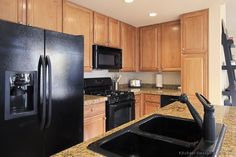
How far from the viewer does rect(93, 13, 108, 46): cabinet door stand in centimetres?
298

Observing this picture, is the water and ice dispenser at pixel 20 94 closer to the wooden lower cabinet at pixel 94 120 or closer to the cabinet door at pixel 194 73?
the wooden lower cabinet at pixel 94 120

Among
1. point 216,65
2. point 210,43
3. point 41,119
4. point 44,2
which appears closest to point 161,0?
point 210,43

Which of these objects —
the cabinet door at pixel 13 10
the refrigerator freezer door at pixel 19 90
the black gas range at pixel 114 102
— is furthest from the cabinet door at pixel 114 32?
the refrigerator freezer door at pixel 19 90

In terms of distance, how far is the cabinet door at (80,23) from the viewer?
2520mm

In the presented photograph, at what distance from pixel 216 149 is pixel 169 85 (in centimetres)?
325

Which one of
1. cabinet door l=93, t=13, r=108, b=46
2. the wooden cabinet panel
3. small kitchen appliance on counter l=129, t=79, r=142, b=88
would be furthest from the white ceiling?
the wooden cabinet panel

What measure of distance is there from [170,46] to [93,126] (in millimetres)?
2219

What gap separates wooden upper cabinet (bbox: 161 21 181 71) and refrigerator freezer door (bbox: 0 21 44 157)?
262 cm

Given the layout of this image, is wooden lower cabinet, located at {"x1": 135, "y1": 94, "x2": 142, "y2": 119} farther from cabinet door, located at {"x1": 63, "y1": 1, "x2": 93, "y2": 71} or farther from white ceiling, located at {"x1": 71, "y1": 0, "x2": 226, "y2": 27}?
white ceiling, located at {"x1": 71, "y1": 0, "x2": 226, "y2": 27}

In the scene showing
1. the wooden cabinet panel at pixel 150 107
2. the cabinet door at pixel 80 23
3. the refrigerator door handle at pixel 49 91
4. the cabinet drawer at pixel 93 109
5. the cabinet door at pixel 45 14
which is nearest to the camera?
the refrigerator door handle at pixel 49 91

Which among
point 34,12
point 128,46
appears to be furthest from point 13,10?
point 128,46

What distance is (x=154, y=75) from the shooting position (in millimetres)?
4168

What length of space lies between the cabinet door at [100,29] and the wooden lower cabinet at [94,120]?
1.15 meters

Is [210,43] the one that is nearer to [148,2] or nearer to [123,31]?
[148,2]
